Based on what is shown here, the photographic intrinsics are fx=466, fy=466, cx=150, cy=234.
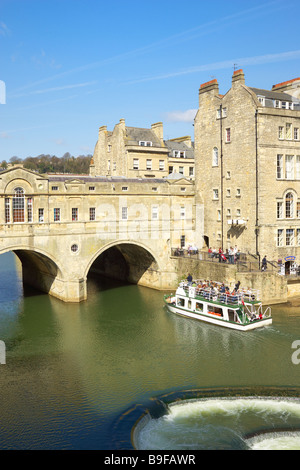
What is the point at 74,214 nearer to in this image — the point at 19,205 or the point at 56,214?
the point at 56,214

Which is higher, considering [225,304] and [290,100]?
[290,100]

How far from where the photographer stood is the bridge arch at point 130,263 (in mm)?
44388

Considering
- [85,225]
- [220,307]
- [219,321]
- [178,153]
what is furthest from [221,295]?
[178,153]

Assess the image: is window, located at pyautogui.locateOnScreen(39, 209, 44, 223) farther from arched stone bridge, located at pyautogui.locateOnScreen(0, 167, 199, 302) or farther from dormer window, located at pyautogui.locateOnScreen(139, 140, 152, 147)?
dormer window, located at pyautogui.locateOnScreen(139, 140, 152, 147)

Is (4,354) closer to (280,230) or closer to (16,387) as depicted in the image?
(16,387)

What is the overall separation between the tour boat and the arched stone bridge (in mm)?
7746

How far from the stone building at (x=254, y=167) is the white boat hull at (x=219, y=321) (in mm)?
9521

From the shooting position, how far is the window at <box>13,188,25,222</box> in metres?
37.0

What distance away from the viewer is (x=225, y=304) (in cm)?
3306

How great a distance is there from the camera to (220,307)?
33.5 m

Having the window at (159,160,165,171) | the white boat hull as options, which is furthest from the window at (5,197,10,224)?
the window at (159,160,165,171)

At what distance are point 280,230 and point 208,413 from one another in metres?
24.7
